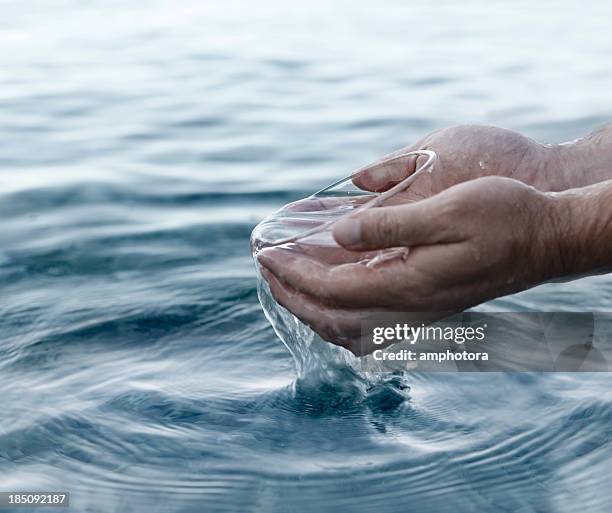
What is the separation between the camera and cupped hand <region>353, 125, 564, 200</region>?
3.26m

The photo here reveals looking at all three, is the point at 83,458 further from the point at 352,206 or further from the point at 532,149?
the point at 532,149

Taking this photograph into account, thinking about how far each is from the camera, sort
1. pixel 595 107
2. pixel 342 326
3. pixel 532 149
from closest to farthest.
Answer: pixel 342 326
pixel 532 149
pixel 595 107

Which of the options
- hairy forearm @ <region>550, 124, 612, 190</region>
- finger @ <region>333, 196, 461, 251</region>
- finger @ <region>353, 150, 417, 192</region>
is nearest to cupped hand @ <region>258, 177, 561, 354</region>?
finger @ <region>333, 196, 461, 251</region>

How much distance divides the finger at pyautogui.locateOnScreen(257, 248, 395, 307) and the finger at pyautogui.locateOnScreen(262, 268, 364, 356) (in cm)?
4

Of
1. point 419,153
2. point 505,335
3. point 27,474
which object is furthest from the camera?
point 505,335

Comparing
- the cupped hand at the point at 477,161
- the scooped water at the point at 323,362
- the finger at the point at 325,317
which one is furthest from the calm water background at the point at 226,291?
the cupped hand at the point at 477,161

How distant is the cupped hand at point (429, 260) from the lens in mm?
2459

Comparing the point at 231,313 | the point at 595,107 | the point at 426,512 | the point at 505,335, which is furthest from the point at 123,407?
the point at 595,107

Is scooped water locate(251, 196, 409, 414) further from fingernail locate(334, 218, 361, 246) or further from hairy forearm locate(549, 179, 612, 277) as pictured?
hairy forearm locate(549, 179, 612, 277)

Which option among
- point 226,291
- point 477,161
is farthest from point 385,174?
point 226,291

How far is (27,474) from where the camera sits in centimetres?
296

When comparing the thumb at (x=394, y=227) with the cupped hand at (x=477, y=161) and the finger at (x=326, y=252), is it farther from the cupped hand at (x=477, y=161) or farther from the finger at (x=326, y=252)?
the cupped hand at (x=477, y=161)

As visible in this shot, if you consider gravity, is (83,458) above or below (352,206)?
below

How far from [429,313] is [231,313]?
1.59 m
